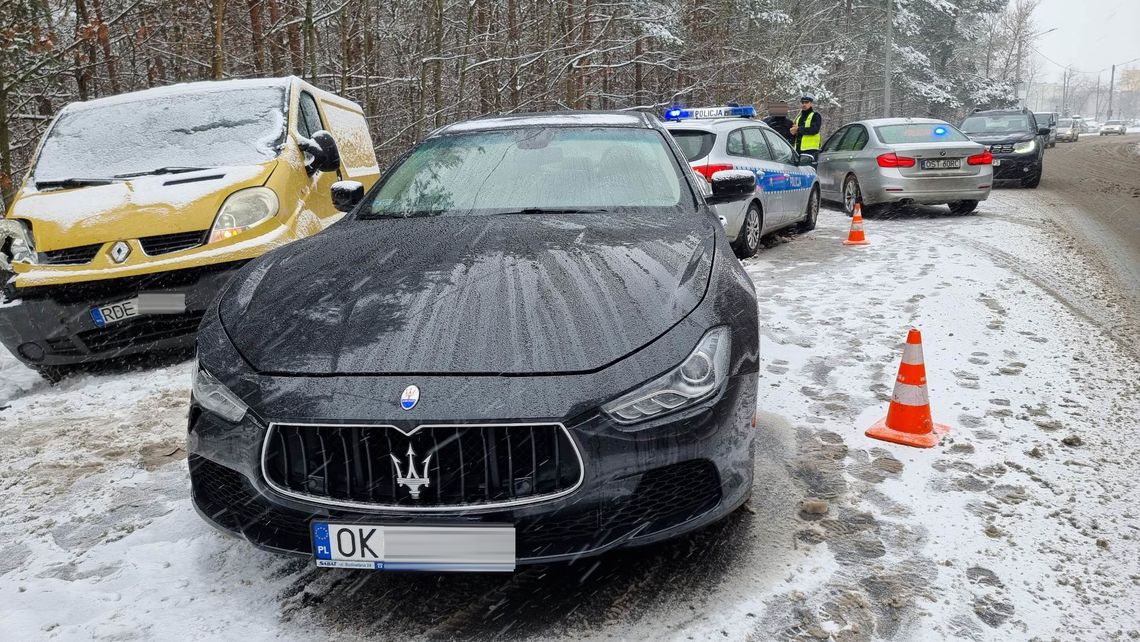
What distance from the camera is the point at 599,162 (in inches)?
151

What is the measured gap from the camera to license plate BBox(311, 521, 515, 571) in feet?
6.83

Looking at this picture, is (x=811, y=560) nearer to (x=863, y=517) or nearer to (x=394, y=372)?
(x=863, y=517)

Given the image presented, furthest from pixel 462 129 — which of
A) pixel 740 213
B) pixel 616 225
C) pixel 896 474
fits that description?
pixel 740 213

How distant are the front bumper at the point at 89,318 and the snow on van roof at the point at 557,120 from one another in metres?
1.76

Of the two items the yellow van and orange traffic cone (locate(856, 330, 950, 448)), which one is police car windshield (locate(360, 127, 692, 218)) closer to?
orange traffic cone (locate(856, 330, 950, 448))

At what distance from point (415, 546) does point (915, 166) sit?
10.5 meters

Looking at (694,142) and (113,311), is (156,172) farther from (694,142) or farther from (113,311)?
(694,142)

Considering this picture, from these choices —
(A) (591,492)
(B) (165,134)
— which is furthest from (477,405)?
(B) (165,134)

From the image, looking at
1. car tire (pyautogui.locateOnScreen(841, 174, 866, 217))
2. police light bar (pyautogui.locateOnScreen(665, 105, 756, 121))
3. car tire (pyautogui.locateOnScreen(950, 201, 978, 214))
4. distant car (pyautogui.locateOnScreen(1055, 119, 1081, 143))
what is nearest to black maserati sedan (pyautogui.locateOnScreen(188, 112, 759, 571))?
police light bar (pyautogui.locateOnScreen(665, 105, 756, 121))

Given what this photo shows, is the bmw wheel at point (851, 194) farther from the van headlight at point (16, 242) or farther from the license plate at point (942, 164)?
the van headlight at point (16, 242)

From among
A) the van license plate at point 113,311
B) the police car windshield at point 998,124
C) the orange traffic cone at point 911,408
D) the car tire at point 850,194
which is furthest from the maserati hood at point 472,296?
the police car windshield at point 998,124

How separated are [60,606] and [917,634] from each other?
265 cm

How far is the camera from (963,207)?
11.7 m

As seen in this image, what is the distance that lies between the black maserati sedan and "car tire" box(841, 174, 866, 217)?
9.71 meters
